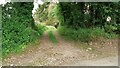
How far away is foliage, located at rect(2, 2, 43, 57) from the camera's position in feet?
32.6

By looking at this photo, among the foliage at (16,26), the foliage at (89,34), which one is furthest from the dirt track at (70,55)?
the foliage at (16,26)

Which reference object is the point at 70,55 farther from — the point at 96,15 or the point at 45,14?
the point at 45,14

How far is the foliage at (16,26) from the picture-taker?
9942 millimetres

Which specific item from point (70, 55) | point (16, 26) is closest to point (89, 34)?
point (70, 55)

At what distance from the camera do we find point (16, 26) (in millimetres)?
10711

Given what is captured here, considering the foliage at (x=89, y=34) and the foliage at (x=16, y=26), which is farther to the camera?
the foliage at (x=89, y=34)

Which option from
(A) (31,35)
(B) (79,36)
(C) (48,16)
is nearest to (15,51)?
(A) (31,35)

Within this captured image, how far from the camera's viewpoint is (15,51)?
31.0ft

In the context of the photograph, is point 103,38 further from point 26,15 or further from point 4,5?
point 4,5

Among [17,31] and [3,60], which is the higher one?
[17,31]

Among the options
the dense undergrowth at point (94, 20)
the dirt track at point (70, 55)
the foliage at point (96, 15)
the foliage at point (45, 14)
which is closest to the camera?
the dirt track at point (70, 55)

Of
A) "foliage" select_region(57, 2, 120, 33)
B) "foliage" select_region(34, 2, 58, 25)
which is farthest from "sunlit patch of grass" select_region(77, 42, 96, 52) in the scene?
"foliage" select_region(34, 2, 58, 25)

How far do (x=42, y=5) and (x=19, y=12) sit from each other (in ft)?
61.2

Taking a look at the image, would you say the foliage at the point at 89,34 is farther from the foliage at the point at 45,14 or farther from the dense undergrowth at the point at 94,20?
the foliage at the point at 45,14
